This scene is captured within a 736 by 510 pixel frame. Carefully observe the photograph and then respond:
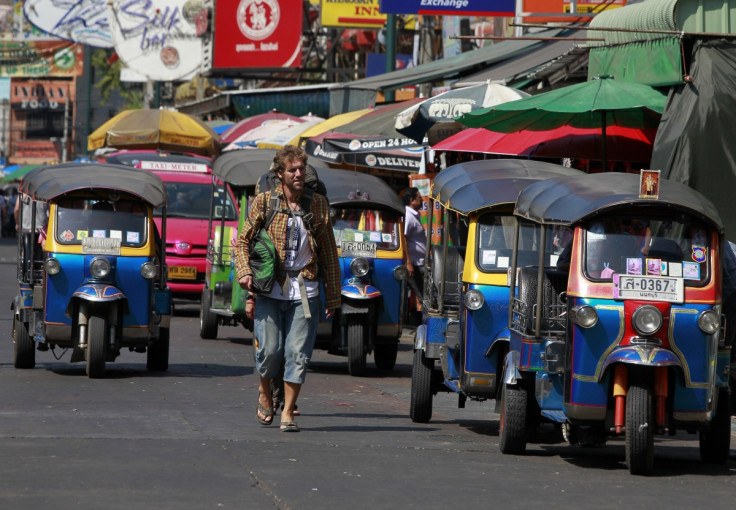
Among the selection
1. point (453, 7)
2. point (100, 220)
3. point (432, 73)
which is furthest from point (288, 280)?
point (432, 73)

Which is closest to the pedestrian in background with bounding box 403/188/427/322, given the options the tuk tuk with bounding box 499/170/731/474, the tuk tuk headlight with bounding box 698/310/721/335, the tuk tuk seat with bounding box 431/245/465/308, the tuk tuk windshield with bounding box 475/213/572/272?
the tuk tuk seat with bounding box 431/245/465/308

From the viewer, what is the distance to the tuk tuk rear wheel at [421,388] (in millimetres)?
10672

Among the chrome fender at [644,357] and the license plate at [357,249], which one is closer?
the chrome fender at [644,357]

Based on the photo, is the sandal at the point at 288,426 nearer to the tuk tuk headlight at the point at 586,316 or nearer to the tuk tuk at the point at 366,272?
the tuk tuk headlight at the point at 586,316

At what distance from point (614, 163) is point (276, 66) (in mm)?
20816

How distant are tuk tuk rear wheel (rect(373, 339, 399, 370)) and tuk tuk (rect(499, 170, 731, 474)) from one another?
594 cm

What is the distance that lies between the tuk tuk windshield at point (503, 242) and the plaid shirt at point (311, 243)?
112cm

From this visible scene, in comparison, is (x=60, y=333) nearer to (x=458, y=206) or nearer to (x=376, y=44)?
(x=458, y=206)

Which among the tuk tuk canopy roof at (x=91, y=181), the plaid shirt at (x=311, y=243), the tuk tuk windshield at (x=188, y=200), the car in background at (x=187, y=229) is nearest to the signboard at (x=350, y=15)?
the car in background at (x=187, y=229)

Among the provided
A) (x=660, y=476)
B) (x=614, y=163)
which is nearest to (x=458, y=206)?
(x=660, y=476)

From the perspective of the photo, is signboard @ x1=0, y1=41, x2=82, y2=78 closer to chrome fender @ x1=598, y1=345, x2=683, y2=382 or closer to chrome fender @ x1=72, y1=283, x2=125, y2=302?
chrome fender @ x1=72, y1=283, x2=125, y2=302

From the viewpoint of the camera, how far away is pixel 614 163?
50.4 ft

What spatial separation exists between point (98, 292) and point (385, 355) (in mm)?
3603

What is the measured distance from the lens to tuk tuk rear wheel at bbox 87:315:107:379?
41.2ft
